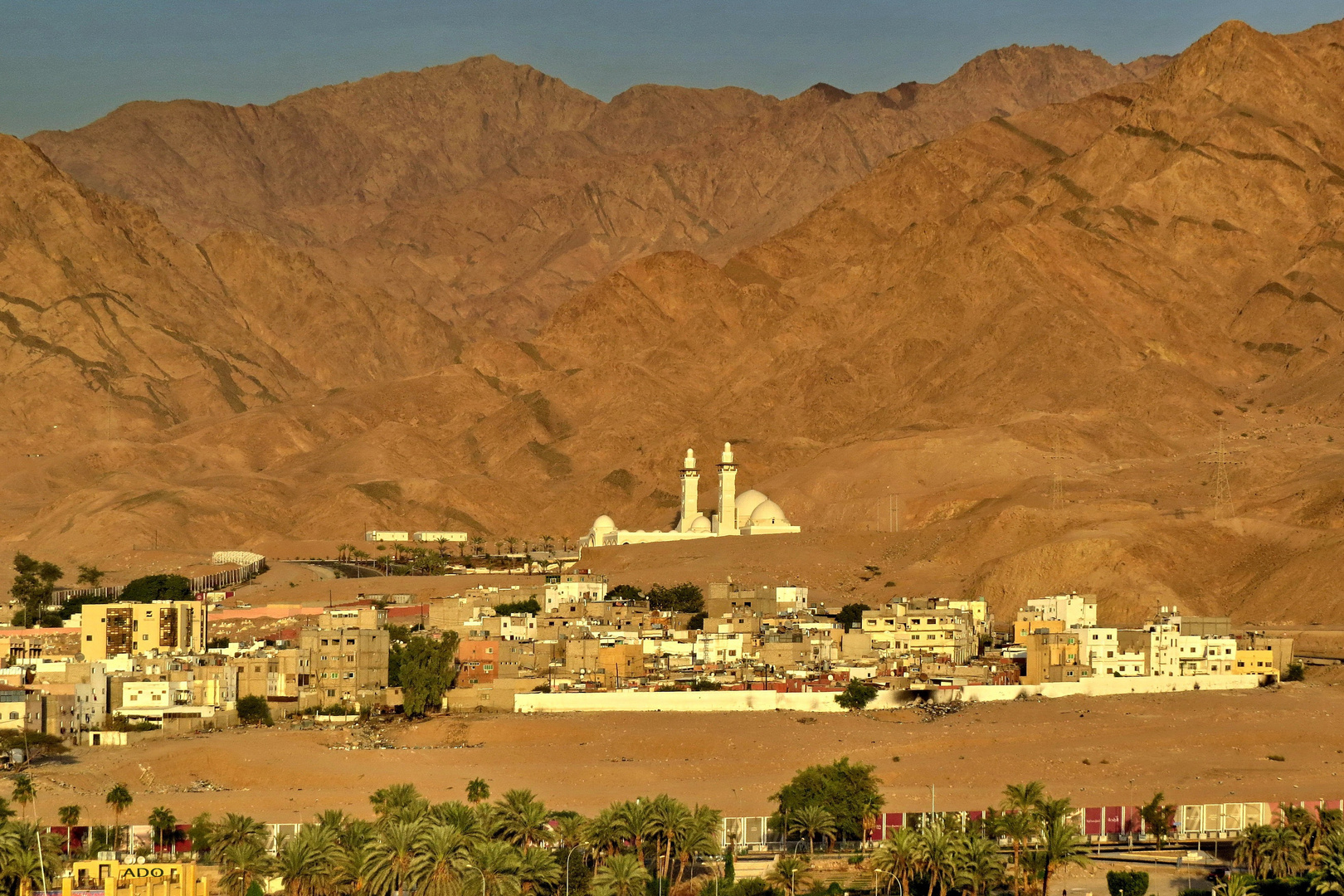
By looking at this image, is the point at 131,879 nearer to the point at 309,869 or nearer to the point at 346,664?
the point at 309,869

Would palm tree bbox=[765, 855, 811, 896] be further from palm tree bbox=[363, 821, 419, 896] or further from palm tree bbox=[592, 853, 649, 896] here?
palm tree bbox=[363, 821, 419, 896]

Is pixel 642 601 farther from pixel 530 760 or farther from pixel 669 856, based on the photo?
pixel 669 856

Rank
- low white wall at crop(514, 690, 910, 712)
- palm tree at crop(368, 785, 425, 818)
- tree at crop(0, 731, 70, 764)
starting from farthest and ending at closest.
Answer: low white wall at crop(514, 690, 910, 712)
tree at crop(0, 731, 70, 764)
palm tree at crop(368, 785, 425, 818)

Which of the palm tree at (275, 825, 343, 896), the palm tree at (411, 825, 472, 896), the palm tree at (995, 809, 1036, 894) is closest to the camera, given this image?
the palm tree at (411, 825, 472, 896)

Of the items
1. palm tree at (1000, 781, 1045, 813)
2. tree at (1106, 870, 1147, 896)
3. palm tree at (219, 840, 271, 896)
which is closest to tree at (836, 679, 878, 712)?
palm tree at (1000, 781, 1045, 813)

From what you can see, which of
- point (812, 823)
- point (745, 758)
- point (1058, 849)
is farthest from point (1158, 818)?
point (745, 758)

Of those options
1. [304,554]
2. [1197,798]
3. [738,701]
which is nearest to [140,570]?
[304,554]
